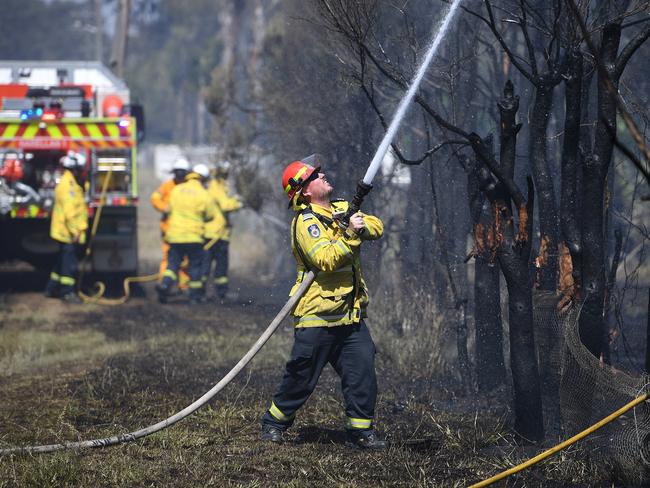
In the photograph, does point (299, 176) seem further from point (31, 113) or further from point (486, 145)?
point (31, 113)

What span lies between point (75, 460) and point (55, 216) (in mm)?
7642

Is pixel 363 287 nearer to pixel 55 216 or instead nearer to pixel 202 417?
pixel 202 417

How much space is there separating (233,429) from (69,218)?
689cm

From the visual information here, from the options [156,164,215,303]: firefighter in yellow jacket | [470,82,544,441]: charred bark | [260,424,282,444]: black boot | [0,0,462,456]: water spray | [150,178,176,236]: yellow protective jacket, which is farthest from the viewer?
[150,178,176,236]: yellow protective jacket

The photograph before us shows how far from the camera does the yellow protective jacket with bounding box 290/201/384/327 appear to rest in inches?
220

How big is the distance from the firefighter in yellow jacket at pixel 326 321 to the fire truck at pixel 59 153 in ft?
25.2

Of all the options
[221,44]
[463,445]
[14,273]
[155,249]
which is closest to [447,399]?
[463,445]

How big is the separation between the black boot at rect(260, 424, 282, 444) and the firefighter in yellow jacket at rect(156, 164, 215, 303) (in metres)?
7.49

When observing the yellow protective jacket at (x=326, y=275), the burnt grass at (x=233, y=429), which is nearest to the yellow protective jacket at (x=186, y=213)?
the burnt grass at (x=233, y=429)

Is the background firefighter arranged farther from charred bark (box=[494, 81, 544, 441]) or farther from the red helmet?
charred bark (box=[494, 81, 544, 441])

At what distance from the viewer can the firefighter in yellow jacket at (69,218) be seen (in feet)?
41.2

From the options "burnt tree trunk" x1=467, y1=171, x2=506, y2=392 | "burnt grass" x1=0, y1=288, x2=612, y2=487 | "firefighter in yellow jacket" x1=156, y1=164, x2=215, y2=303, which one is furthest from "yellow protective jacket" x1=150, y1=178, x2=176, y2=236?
"burnt tree trunk" x1=467, y1=171, x2=506, y2=392

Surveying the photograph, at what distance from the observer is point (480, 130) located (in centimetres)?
960

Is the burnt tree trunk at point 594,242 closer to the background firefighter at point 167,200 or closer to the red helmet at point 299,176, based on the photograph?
the red helmet at point 299,176
